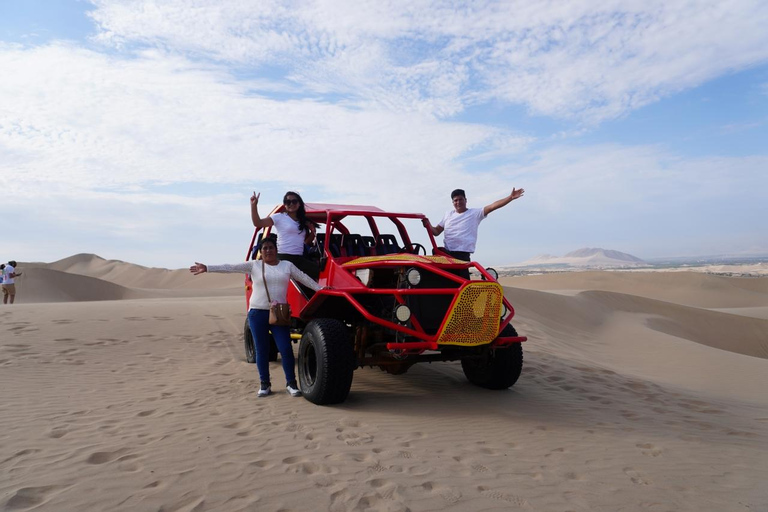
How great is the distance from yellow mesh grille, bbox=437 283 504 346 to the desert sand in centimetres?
79

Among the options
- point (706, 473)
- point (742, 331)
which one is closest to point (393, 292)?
point (706, 473)

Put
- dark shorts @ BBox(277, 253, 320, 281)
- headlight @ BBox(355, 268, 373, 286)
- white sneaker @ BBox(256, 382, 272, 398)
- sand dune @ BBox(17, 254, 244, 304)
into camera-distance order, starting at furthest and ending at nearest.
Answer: sand dune @ BBox(17, 254, 244, 304) → dark shorts @ BBox(277, 253, 320, 281) → white sneaker @ BBox(256, 382, 272, 398) → headlight @ BBox(355, 268, 373, 286)

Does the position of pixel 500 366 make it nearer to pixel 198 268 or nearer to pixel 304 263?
pixel 304 263

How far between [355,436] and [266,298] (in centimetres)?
200

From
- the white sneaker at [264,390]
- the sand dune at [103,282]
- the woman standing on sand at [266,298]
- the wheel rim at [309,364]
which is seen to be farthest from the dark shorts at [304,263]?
the sand dune at [103,282]

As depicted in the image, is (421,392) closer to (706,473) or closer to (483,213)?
(483,213)

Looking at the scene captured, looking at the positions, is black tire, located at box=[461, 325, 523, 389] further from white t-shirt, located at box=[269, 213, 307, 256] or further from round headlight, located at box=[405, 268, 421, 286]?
white t-shirt, located at box=[269, 213, 307, 256]

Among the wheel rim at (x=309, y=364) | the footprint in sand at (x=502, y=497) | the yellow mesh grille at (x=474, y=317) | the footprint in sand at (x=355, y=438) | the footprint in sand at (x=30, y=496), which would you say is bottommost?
the footprint in sand at (x=502, y=497)

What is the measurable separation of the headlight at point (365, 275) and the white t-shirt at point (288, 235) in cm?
111

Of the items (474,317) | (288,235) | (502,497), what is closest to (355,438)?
(502,497)

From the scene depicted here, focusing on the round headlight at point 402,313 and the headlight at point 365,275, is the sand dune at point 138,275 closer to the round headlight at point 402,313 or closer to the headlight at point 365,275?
the headlight at point 365,275


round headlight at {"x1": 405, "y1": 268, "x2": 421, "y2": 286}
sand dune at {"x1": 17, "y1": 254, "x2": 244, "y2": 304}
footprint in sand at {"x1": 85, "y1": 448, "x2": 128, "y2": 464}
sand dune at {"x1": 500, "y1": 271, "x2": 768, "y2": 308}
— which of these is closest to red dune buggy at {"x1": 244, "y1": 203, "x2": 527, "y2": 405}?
round headlight at {"x1": 405, "y1": 268, "x2": 421, "y2": 286}

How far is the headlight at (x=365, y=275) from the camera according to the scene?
565cm

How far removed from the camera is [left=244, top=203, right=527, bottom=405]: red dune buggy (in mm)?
5324
